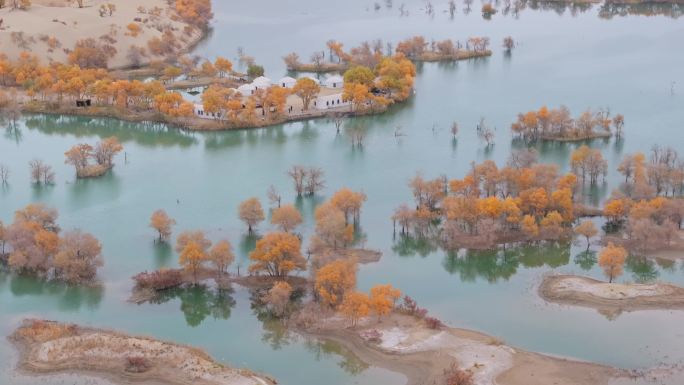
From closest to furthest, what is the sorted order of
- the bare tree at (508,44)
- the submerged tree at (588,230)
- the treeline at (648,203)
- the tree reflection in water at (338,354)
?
the tree reflection in water at (338,354), the treeline at (648,203), the submerged tree at (588,230), the bare tree at (508,44)

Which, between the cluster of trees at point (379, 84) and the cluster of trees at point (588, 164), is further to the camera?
the cluster of trees at point (379, 84)

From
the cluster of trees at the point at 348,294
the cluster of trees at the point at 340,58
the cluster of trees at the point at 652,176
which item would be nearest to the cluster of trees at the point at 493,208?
the cluster of trees at the point at 652,176

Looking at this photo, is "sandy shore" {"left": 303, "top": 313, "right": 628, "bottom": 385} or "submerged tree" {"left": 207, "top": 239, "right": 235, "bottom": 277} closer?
"sandy shore" {"left": 303, "top": 313, "right": 628, "bottom": 385}

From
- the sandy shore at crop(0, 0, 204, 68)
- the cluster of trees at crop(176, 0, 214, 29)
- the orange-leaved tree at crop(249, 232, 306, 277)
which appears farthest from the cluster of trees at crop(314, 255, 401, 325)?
the cluster of trees at crop(176, 0, 214, 29)

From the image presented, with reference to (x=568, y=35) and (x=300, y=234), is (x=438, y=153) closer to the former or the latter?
(x=300, y=234)

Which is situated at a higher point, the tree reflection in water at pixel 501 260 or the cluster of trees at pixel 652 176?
the cluster of trees at pixel 652 176

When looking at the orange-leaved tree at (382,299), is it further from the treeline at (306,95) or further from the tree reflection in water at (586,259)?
the treeline at (306,95)

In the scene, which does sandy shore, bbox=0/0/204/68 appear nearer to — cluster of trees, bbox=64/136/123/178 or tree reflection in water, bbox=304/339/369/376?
cluster of trees, bbox=64/136/123/178
